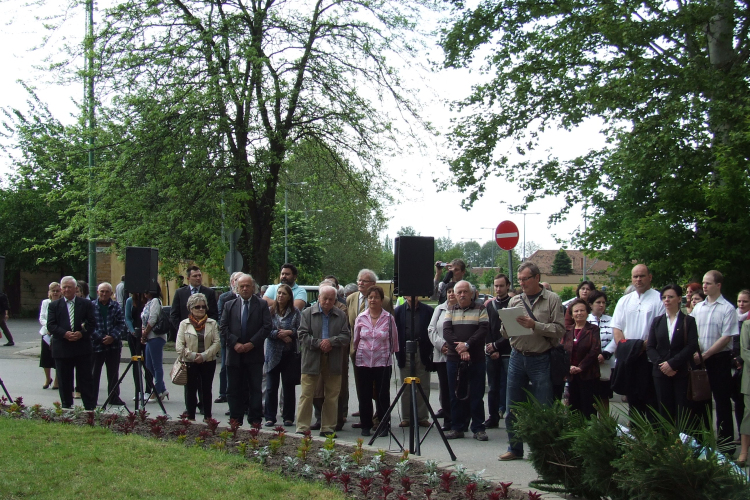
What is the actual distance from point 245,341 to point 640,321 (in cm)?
484

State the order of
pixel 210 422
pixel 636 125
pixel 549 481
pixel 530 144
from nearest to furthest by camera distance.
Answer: pixel 549 481, pixel 210 422, pixel 636 125, pixel 530 144

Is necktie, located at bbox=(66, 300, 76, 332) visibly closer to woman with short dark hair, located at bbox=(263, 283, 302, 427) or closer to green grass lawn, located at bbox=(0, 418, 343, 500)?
green grass lawn, located at bbox=(0, 418, 343, 500)

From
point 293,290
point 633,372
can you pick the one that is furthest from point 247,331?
point 633,372

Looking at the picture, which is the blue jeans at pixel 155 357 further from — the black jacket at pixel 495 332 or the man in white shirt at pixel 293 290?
the black jacket at pixel 495 332

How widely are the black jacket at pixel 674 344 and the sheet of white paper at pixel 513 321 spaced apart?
1558 mm

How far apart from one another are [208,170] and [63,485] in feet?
45.8

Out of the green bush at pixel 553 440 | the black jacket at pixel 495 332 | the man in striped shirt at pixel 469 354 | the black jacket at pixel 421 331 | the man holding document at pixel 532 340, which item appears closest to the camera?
the green bush at pixel 553 440

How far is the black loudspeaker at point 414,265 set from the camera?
8508mm

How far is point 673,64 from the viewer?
55.4 ft

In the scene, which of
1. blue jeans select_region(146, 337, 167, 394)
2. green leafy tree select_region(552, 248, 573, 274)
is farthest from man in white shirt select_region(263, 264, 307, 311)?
green leafy tree select_region(552, 248, 573, 274)

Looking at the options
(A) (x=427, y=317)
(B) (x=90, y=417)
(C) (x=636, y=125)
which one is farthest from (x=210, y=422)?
(C) (x=636, y=125)

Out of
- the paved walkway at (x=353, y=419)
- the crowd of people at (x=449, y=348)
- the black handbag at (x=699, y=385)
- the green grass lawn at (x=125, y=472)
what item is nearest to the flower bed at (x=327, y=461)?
the green grass lawn at (x=125, y=472)

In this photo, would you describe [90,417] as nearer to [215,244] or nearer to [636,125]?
[215,244]

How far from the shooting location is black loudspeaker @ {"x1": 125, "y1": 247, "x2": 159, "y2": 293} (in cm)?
1099
